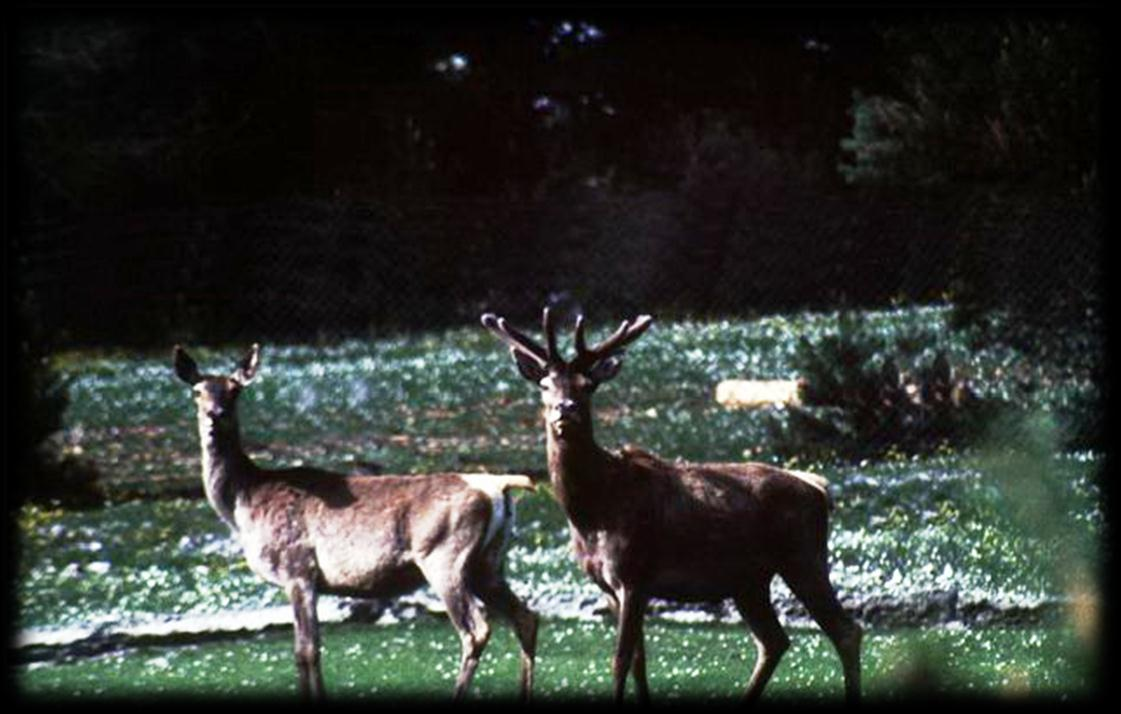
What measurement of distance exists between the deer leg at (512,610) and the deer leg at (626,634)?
2.21 ft

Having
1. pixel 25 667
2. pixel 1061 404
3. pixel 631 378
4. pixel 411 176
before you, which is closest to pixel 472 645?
pixel 25 667

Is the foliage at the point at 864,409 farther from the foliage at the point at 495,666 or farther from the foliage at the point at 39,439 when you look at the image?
the foliage at the point at 39,439

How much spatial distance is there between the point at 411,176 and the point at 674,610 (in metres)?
21.0

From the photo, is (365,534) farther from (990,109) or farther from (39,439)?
(990,109)

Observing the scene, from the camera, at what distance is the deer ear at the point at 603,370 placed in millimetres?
9258

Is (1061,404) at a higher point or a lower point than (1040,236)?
lower

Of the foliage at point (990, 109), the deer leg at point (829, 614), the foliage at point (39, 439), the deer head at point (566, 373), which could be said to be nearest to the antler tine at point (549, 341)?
the deer head at point (566, 373)

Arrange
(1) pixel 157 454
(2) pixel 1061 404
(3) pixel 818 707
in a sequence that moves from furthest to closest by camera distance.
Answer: (1) pixel 157 454, (2) pixel 1061 404, (3) pixel 818 707

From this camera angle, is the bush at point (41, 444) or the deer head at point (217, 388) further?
the bush at point (41, 444)

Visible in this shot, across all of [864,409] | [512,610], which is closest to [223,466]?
[512,610]

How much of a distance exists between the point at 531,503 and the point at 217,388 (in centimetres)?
626

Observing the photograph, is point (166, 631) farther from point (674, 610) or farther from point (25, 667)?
point (674, 610)

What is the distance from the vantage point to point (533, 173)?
34812 mm

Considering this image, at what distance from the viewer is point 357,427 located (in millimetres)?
23578
